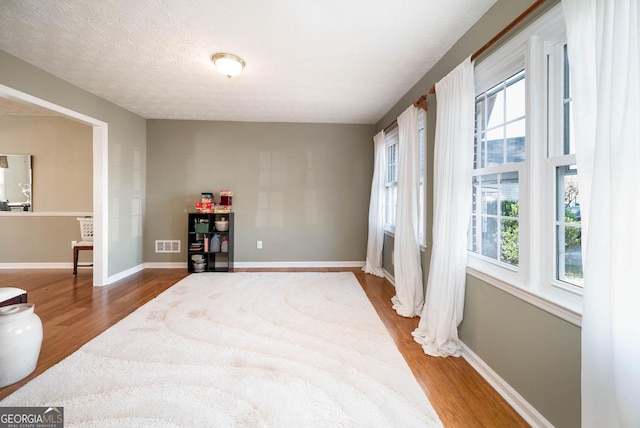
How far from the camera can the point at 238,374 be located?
1844 mm

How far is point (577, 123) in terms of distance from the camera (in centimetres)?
115

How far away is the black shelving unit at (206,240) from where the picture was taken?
14.8 ft

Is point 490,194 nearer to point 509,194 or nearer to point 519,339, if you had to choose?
point 509,194

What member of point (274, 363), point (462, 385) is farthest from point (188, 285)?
point (462, 385)

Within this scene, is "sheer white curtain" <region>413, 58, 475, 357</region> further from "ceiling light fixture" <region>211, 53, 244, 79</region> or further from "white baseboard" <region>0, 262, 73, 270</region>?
"white baseboard" <region>0, 262, 73, 270</region>

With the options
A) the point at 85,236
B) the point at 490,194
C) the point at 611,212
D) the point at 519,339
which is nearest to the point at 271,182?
the point at 85,236

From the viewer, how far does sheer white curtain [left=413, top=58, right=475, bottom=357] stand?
203 cm

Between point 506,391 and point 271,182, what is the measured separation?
13.6ft

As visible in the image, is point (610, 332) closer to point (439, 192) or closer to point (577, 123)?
point (577, 123)

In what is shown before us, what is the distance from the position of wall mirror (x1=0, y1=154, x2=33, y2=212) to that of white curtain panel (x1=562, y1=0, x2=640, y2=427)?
6.76 meters

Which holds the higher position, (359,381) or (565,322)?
(565,322)

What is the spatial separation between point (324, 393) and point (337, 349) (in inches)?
20.2

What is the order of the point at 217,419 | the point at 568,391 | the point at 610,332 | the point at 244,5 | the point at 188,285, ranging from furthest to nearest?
1. the point at 188,285
2. the point at 244,5
3. the point at 217,419
4. the point at 568,391
5. the point at 610,332

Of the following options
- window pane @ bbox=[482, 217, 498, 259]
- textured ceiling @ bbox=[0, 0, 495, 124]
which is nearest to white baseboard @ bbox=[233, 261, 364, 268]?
textured ceiling @ bbox=[0, 0, 495, 124]
